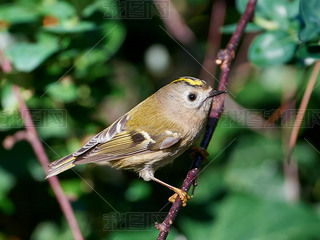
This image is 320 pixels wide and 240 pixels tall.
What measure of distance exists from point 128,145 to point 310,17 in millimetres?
981

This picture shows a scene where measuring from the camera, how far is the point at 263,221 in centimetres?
256

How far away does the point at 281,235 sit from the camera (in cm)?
253

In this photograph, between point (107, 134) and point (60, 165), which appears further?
point (107, 134)

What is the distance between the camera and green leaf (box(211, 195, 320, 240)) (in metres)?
2.52

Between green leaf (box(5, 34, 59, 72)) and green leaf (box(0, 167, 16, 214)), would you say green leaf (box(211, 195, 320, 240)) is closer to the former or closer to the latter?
green leaf (box(0, 167, 16, 214))

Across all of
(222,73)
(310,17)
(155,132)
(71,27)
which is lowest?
(155,132)

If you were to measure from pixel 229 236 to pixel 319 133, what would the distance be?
770 mm

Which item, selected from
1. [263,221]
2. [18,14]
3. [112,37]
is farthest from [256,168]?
[18,14]

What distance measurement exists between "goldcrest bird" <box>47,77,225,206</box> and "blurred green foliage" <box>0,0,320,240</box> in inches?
8.3

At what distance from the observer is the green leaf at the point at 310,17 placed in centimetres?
200

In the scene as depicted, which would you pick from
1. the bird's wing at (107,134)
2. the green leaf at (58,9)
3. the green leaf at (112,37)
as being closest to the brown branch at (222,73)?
the bird's wing at (107,134)

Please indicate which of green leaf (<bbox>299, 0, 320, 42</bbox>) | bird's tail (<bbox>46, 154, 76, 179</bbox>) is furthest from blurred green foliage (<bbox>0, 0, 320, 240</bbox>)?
bird's tail (<bbox>46, 154, 76, 179</bbox>)

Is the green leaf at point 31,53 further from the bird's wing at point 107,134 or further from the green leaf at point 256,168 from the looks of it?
the green leaf at point 256,168

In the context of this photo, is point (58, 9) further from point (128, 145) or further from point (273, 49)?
point (273, 49)
